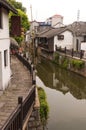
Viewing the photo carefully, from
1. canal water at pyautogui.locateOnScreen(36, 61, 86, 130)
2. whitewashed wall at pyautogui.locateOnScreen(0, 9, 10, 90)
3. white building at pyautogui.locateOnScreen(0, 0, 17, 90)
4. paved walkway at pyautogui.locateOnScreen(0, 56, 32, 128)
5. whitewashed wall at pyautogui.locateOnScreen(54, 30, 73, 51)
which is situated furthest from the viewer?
whitewashed wall at pyautogui.locateOnScreen(54, 30, 73, 51)

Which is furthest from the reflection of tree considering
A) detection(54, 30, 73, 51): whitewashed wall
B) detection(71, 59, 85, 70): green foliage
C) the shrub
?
detection(54, 30, 73, 51): whitewashed wall

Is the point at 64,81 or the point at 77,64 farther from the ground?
the point at 77,64

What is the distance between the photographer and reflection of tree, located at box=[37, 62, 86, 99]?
26047mm

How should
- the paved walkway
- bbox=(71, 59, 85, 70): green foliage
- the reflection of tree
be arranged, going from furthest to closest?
bbox=(71, 59, 85, 70): green foliage, the reflection of tree, the paved walkway

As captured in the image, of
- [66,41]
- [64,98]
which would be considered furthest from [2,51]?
[66,41]

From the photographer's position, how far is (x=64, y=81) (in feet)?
102

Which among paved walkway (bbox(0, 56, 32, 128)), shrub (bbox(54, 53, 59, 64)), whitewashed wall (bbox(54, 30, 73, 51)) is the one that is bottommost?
shrub (bbox(54, 53, 59, 64))

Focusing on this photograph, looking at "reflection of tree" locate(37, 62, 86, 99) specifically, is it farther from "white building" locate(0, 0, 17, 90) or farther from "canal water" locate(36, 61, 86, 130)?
"white building" locate(0, 0, 17, 90)

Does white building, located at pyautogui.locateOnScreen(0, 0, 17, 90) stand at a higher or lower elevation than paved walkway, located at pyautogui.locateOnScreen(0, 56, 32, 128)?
higher

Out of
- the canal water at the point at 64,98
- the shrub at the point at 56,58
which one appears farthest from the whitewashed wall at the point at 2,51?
the shrub at the point at 56,58

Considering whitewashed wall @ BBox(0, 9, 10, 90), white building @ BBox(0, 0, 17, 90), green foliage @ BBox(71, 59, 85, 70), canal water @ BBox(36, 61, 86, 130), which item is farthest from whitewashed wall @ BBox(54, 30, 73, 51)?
whitewashed wall @ BBox(0, 9, 10, 90)

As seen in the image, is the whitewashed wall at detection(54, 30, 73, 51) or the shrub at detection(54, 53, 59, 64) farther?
the whitewashed wall at detection(54, 30, 73, 51)

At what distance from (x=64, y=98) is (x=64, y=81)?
27.2 ft

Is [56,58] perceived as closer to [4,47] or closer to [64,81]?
[64,81]
